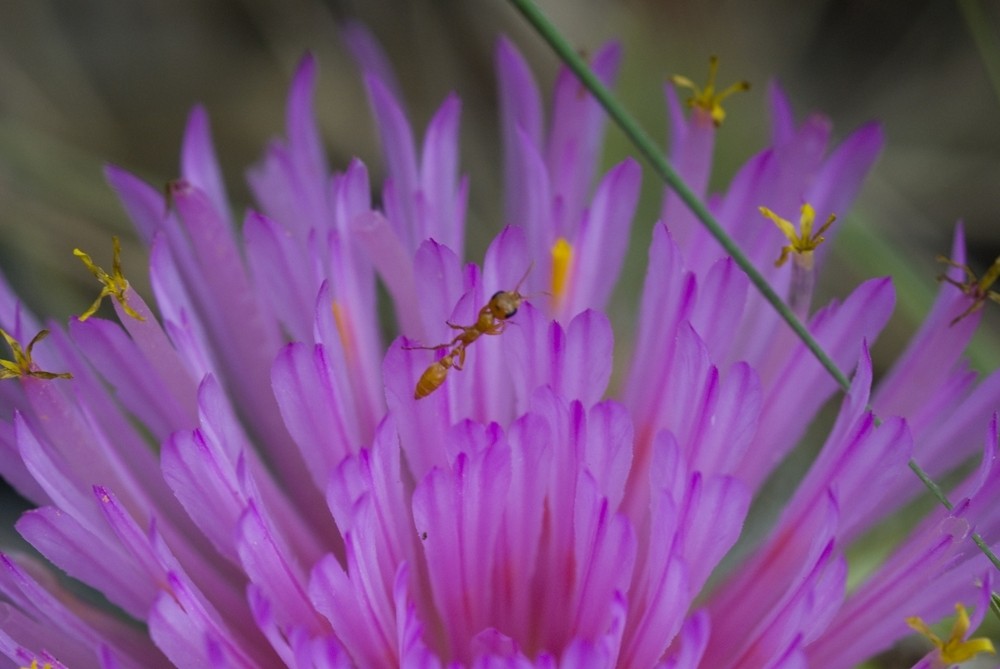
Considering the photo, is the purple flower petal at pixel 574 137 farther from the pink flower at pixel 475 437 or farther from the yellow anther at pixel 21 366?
the yellow anther at pixel 21 366

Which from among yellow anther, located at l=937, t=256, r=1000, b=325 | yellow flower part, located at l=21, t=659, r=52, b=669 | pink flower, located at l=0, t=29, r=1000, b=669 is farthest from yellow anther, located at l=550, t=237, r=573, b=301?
yellow flower part, located at l=21, t=659, r=52, b=669

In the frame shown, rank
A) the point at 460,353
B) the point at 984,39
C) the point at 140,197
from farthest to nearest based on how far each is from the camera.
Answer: the point at 984,39, the point at 140,197, the point at 460,353

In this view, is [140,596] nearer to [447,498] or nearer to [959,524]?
[447,498]

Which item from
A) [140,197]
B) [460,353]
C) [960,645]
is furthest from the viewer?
[140,197]

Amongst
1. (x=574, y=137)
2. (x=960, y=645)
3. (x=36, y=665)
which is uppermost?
(x=574, y=137)

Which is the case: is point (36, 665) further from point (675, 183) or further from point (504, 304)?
point (675, 183)

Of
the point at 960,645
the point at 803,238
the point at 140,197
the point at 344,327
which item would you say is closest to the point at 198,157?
the point at 140,197
